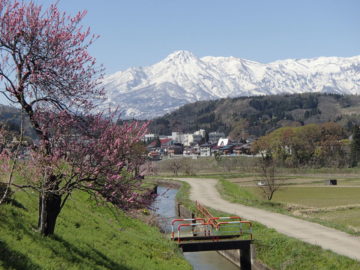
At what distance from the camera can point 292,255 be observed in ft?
79.1

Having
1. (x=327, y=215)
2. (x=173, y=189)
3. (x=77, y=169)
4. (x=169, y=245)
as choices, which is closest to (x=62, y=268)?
(x=77, y=169)

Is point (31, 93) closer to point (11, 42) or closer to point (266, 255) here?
point (11, 42)

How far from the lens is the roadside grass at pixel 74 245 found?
15040mm

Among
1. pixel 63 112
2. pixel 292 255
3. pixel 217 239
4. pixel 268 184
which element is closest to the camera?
pixel 63 112

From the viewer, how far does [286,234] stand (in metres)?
28.8

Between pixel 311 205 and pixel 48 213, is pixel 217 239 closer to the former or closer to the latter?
pixel 48 213

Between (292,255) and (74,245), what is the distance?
1120 centimetres

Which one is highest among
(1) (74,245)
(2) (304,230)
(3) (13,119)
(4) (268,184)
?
(3) (13,119)

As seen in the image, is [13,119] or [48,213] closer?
[13,119]

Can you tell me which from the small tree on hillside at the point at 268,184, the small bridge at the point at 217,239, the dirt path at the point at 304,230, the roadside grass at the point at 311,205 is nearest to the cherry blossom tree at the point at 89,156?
the small bridge at the point at 217,239

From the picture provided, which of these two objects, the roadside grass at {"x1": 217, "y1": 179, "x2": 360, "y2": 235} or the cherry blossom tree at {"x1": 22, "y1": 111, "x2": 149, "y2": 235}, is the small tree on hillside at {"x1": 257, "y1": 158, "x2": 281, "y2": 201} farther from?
the cherry blossom tree at {"x1": 22, "y1": 111, "x2": 149, "y2": 235}

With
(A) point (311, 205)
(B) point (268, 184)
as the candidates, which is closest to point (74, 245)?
(A) point (311, 205)

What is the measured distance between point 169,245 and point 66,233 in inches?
283

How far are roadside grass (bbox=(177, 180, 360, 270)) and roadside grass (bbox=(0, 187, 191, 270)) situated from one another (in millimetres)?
4486
